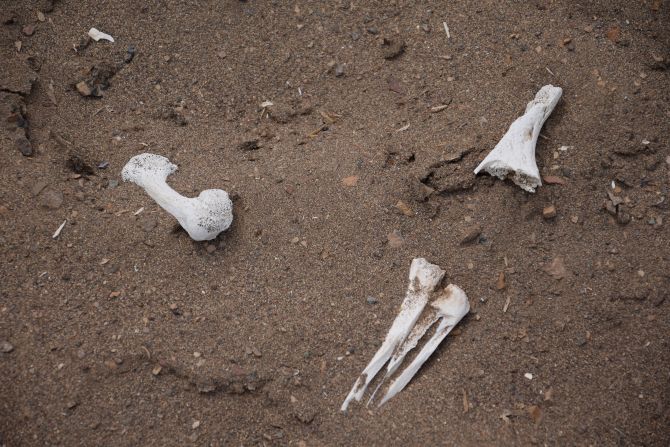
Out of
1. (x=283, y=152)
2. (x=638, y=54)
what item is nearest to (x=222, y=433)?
(x=283, y=152)

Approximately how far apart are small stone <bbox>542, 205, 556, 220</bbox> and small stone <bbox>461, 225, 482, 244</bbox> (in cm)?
27

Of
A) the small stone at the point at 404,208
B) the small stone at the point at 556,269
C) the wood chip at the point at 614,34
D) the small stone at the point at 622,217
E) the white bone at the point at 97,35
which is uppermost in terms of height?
the wood chip at the point at 614,34

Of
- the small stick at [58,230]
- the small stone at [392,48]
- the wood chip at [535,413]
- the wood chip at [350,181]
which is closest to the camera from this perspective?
the wood chip at [535,413]

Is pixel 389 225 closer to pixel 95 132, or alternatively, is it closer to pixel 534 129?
pixel 534 129

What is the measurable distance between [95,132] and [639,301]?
7.88 feet

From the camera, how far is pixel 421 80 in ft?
8.87

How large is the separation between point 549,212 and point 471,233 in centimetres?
34

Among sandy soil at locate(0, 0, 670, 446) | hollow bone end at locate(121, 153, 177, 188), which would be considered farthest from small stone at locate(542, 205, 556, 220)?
hollow bone end at locate(121, 153, 177, 188)

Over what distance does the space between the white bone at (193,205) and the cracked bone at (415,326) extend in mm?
780

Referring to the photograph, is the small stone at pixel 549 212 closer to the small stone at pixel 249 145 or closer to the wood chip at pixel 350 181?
the wood chip at pixel 350 181

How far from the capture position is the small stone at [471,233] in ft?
7.66

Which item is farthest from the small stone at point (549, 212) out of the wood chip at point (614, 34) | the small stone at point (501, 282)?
the wood chip at point (614, 34)

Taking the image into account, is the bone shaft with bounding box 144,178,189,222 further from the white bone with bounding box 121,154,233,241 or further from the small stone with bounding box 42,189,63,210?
the small stone with bounding box 42,189,63,210

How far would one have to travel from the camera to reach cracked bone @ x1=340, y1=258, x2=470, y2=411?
2.15 metres
